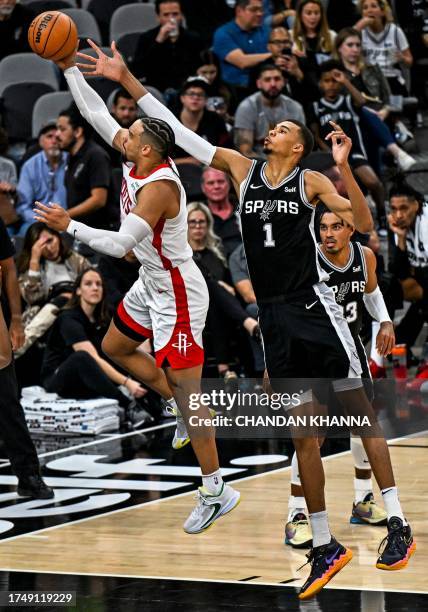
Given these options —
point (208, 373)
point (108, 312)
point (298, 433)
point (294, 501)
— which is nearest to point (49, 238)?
point (108, 312)

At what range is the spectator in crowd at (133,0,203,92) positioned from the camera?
13984mm

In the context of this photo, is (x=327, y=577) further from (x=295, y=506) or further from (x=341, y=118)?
(x=341, y=118)

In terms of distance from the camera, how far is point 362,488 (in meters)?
7.80

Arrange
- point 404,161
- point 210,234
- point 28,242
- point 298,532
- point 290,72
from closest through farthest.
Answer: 1. point 298,532
2. point 28,242
3. point 210,234
4. point 290,72
5. point 404,161

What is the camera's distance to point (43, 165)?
Result: 12750 millimetres

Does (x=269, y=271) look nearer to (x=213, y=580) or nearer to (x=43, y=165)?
(x=213, y=580)

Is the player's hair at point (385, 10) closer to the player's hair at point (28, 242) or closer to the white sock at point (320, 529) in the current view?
the player's hair at point (28, 242)

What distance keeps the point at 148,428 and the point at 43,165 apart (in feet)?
10.4

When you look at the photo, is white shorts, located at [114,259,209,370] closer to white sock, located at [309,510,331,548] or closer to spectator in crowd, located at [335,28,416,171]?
white sock, located at [309,510,331,548]

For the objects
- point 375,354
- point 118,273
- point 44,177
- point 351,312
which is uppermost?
point 351,312

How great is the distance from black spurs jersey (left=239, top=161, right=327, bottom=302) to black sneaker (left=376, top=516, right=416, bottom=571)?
1208mm

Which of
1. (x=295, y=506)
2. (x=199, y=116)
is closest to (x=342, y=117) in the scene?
(x=199, y=116)

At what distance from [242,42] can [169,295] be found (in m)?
7.39

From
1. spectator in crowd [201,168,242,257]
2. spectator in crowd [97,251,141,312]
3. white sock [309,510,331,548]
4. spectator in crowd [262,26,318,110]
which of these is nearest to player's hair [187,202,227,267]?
spectator in crowd [201,168,242,257]
